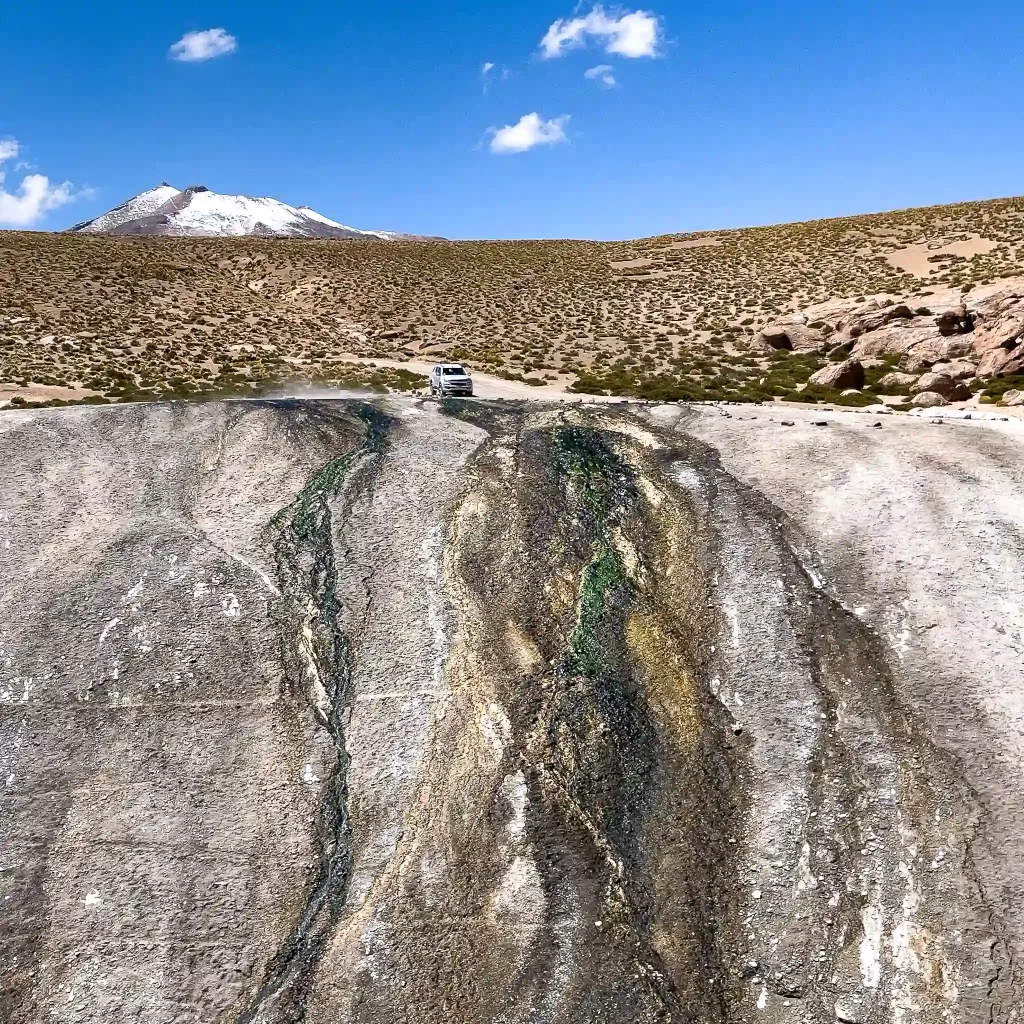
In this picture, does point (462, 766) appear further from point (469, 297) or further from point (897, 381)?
point (469, 297)

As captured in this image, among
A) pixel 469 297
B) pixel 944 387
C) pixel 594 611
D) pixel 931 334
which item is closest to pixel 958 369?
pixel 944 387

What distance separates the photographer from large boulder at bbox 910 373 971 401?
29.0 m

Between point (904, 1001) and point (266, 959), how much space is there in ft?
19.5

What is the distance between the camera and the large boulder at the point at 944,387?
29000 millimetres

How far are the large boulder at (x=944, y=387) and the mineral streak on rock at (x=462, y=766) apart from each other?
19582mm

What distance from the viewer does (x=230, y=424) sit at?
1516 centimetres

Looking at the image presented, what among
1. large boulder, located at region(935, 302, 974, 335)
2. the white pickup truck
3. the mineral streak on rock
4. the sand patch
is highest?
the sand patch

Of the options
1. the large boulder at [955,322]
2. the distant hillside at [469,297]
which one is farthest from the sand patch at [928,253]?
the large boulder at [955,322]

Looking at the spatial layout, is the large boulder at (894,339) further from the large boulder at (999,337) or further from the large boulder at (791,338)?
the large boulder at (791,338)

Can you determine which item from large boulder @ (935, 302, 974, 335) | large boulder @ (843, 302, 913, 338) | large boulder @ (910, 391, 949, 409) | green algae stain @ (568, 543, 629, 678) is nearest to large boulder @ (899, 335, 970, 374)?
large boulder @ (935, 302, 974, 335)

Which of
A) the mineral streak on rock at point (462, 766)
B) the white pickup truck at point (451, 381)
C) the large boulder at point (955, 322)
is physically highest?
the large boulder at point (955, 322)

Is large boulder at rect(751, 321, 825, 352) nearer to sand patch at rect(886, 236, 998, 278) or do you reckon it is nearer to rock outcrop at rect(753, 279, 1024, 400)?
rock outcrop at rect(753, 279, 1024, 400)

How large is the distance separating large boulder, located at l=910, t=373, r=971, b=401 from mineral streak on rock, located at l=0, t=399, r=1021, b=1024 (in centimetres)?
1958

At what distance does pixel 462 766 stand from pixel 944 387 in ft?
87.0
